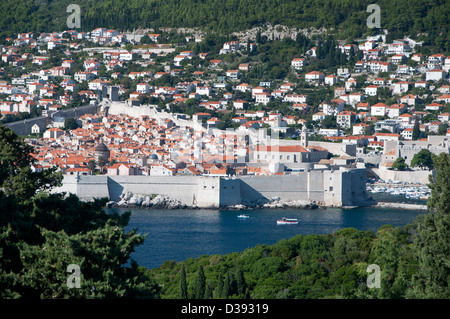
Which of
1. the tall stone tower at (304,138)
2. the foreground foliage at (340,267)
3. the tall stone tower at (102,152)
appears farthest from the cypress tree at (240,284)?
the tall stone tower at (304,138)

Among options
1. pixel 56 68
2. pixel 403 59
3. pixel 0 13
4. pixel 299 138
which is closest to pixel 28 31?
pixel 0 13

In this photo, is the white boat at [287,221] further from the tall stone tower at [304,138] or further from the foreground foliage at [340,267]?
the tall stone tower at [304,138]

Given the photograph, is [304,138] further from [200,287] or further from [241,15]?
[241,15]

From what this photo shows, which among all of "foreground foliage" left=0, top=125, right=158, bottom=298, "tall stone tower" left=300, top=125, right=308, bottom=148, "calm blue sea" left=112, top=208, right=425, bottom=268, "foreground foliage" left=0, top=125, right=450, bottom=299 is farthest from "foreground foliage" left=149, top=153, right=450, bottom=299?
"tall stone tower" left=300, top=125, right=308, bottom=148

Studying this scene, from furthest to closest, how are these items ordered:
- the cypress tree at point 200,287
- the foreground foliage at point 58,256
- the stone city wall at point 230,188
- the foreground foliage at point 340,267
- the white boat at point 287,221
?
1. the stone city wall at point 230,188
2. the white boat at point 287,221
3. the cypress tree at point 200,287
4. the foreground foliage at point 340,267
5. the foreground foliage at point 58,256

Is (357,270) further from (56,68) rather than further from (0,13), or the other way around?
(0,13)

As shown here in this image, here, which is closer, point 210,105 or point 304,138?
point 304,138

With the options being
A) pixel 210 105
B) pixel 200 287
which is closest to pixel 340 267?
pixel 200 287
